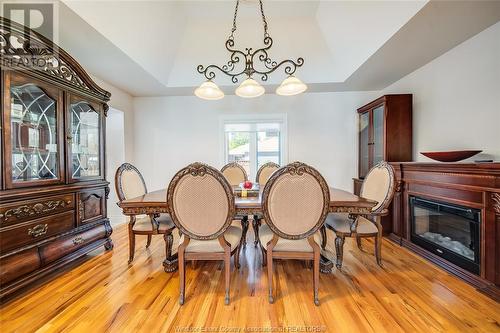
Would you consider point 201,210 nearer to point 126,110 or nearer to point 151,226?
point 151,226

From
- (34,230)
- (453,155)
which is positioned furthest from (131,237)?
(453,155)

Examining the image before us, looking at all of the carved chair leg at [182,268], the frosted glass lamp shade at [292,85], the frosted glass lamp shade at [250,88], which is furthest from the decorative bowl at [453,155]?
the carved chair leg at [182,268]

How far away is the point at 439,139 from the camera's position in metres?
2.61

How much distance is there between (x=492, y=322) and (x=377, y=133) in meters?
2.41

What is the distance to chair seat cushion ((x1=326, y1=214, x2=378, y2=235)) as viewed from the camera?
2.02 meters

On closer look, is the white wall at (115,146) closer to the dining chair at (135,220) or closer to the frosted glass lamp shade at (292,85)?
the dining chair at (135,220)

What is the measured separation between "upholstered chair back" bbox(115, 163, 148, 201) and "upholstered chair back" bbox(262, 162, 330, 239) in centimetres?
161

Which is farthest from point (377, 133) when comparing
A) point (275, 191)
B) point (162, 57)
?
point (162, 57)

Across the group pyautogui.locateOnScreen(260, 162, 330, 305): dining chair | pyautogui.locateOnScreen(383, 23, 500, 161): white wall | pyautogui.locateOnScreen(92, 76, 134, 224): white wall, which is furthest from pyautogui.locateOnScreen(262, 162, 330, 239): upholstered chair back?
pyautogui.locateOnScreen(92, 76, 134, 224): white wall

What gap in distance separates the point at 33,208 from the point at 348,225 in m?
2.79

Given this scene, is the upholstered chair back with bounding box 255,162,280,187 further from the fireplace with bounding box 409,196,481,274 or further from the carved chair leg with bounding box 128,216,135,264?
the fireplace with bounding box 409,196,481,274

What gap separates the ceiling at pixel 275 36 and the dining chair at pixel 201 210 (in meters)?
1.81

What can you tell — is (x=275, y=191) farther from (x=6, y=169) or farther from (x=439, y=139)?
(x=439, y=139)

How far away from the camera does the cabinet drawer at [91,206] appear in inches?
88.1
